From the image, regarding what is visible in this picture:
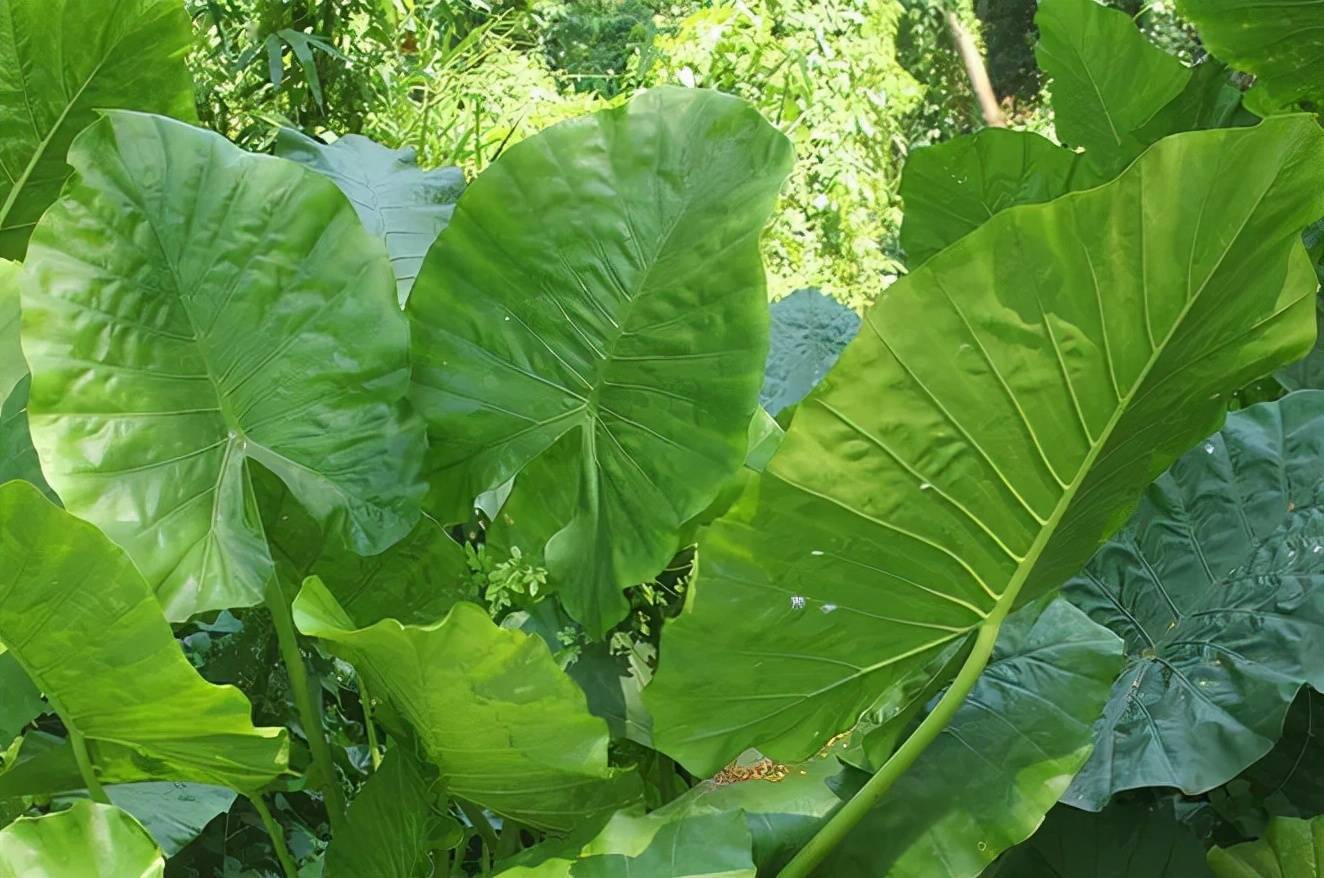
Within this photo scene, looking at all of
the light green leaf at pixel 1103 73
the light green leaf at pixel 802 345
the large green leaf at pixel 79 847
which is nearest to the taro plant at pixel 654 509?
the large green leaf at pixel 79 847

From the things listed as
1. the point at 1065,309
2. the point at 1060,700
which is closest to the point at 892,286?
the point at 1065,309

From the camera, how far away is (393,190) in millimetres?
1041

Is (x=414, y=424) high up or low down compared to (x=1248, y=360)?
down

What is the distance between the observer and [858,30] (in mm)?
4336

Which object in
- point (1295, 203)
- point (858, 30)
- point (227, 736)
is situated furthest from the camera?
point (858, 30)

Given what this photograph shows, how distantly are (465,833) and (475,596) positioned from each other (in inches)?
6.1

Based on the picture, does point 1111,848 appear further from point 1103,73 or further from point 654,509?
point 1103,73

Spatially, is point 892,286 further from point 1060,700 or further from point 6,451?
point 6,451

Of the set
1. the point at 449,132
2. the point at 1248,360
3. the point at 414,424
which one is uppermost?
the point at 1248,360

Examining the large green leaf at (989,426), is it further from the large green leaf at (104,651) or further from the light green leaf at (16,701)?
the light green leaf at (16,701)

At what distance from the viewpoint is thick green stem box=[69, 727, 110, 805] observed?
668 mm

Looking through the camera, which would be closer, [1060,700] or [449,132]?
[1060,700]

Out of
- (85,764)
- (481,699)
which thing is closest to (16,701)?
(85,764)

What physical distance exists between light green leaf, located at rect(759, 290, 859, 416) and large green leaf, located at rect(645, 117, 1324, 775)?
52 centimetres
